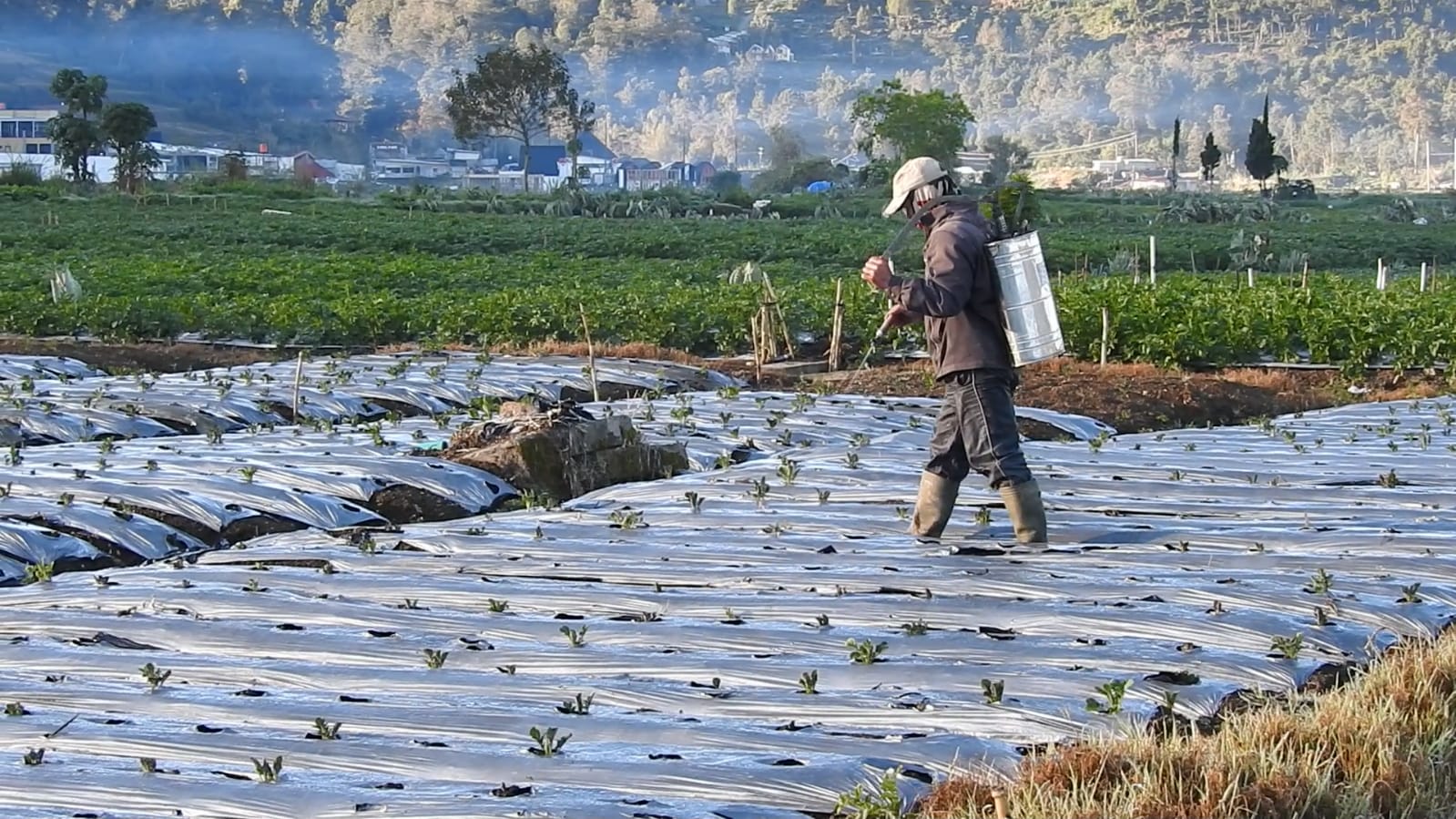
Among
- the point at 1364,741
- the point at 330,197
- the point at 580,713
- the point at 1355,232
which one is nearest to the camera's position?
the point at 1364,741

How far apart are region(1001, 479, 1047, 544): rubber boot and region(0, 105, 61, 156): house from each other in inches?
5768

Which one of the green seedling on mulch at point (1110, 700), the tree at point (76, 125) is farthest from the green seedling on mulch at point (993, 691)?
the tree at point (76, 125)

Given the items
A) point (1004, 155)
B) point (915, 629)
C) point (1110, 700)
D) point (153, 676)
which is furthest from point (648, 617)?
point (1004, 155)

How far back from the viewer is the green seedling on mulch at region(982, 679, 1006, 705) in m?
4.82

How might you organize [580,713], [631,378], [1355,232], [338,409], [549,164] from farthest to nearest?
[549,164] < [1355,232] < [631,378] < [338,409] < [580,713]

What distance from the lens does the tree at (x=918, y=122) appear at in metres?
82.1

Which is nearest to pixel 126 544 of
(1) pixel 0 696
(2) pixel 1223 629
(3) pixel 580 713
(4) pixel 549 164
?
(1) pixel 0 696

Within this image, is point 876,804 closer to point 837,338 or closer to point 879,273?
point 879,273

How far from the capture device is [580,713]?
4.80m

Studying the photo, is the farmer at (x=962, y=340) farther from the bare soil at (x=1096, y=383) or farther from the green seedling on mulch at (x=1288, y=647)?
the bare soil at (x=1096, y=383)

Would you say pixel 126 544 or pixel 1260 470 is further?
pixel 1260 470

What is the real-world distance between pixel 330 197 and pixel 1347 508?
59.8m

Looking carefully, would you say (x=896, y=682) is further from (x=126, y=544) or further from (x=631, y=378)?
(x=631, y=378)

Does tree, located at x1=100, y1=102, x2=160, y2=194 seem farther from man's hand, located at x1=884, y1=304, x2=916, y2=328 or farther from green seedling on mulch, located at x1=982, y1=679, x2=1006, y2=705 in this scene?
green seedling on mulch, located at x1=982, y1=679, x2=1006, y2=705
